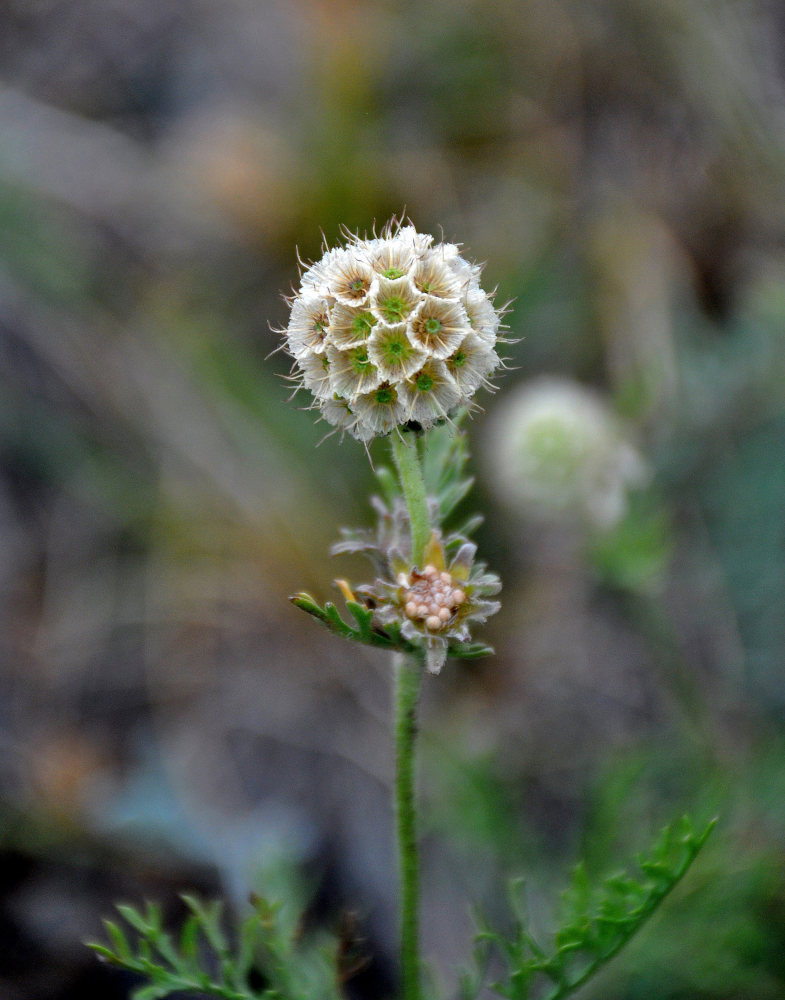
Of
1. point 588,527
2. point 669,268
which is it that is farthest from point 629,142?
point 588,527

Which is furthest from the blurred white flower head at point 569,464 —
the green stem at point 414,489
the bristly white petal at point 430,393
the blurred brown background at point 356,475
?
the bristly white petal at point 430,393

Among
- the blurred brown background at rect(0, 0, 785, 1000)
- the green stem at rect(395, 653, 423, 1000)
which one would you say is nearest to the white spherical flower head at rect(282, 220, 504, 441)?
the green stem at rect(395, 653, 423, 1000)

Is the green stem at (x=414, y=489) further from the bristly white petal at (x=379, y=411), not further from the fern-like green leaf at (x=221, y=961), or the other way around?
the fern-like green leaf at (x=221, y=961)

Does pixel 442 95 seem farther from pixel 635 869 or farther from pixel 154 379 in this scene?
pixel 635 869

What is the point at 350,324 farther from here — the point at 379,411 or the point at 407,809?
the point at 407,809

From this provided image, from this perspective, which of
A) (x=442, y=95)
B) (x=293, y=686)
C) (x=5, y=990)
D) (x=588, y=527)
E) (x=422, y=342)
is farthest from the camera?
(x=442, y=95)
